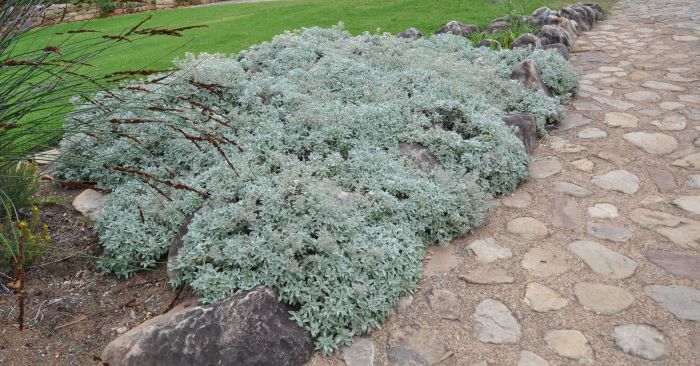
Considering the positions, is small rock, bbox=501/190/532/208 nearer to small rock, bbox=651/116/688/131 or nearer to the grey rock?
the grey rock

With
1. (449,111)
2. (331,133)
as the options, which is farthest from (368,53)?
(331,133)

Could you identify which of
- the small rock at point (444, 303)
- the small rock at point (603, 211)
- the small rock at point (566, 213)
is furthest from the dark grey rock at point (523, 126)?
the small rock at point (444, 303)

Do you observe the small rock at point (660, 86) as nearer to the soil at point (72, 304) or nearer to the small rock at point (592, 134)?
the small rock at point (592, 134)

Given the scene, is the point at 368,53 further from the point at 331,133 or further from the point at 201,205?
the point at 201,205

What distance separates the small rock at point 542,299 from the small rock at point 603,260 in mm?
372

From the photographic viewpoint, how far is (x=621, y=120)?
203 inches

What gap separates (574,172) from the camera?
4336 mm

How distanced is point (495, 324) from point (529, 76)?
10.9ft

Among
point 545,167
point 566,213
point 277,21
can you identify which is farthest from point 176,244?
point 277,21

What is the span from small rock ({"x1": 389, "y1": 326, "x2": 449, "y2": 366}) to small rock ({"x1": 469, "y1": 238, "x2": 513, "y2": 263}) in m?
0.79

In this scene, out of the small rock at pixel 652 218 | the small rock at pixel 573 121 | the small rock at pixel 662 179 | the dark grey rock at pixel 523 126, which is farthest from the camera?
the small rock at pixel 573 121

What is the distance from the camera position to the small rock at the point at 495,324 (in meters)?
2.69

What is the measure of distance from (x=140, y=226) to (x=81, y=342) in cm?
77

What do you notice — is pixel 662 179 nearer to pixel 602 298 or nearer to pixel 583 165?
pixel 583 165
